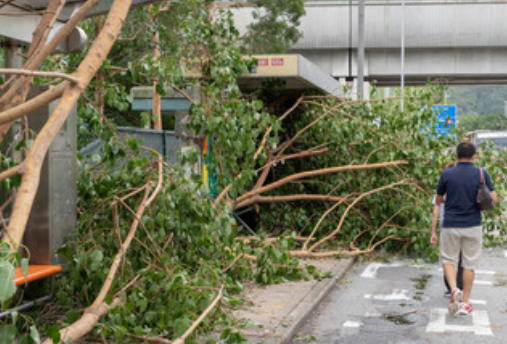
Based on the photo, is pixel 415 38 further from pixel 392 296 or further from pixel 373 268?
pixel 392 296

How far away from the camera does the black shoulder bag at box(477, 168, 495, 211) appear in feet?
26.5

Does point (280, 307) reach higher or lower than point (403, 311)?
higher

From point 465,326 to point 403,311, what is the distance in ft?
2.92

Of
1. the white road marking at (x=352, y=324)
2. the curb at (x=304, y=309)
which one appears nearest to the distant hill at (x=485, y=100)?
the curb at (x=304, y=309)

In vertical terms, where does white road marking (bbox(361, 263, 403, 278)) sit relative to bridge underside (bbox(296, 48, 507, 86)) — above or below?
below

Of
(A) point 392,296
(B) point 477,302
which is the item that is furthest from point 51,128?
(B) point 477,302

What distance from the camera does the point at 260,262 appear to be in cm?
930

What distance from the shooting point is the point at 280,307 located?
314 inches

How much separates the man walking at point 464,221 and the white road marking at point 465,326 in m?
0.14

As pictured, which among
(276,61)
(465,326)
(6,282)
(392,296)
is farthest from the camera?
(276,61)

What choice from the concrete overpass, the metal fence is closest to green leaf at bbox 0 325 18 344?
the metal fence

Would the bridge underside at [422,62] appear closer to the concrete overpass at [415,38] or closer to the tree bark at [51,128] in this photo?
the concrete overpass at [415,38]

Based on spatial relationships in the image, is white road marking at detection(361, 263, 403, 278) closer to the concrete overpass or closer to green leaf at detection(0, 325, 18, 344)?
green leaf at detection(0, 325, 18, 344)

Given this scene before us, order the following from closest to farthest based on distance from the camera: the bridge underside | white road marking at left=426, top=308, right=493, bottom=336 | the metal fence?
white road marking at left=426, top=308, right=493, bottom=336, the metal fence, the bridge underside
